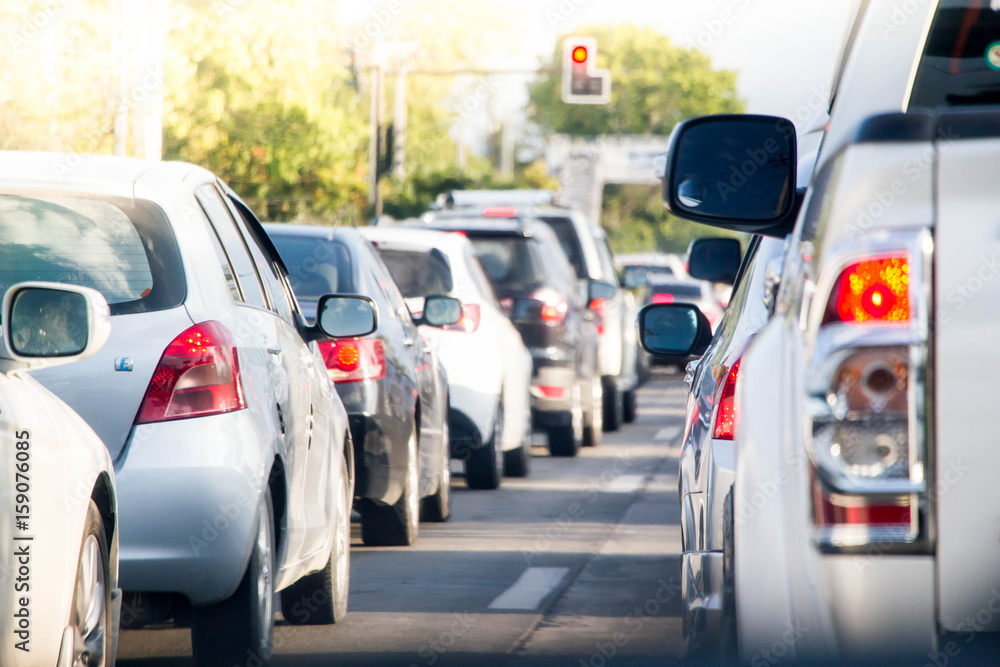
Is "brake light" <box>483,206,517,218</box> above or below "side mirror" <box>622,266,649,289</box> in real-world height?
above

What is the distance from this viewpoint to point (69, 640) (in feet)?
12.4

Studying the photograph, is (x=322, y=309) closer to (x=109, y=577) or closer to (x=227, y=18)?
(x=109, y=577)

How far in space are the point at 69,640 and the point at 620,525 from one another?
19.7 feet

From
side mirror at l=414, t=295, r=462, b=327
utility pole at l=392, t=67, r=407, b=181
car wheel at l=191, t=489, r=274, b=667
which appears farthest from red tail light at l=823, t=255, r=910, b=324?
utility pole at l=392, t=67, r=407, b=181

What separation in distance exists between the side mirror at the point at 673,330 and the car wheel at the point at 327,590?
1.44 meters

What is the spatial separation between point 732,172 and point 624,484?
8620 mm

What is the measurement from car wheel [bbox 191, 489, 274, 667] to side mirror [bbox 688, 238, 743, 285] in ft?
12.9

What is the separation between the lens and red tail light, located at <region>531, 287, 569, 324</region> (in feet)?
43.1

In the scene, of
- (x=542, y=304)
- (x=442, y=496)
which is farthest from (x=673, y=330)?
(x=542, y=304)

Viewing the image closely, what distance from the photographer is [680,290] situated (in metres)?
33.1

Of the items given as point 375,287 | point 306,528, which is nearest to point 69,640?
point 306,528

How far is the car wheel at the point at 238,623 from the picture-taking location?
477 centimetres

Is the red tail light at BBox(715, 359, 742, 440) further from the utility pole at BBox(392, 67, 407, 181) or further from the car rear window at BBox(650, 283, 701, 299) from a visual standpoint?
the utility pole at BBox(392, 67, 407, 181)

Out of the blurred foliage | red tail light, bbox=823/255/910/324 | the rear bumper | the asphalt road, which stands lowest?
the asphalt road
